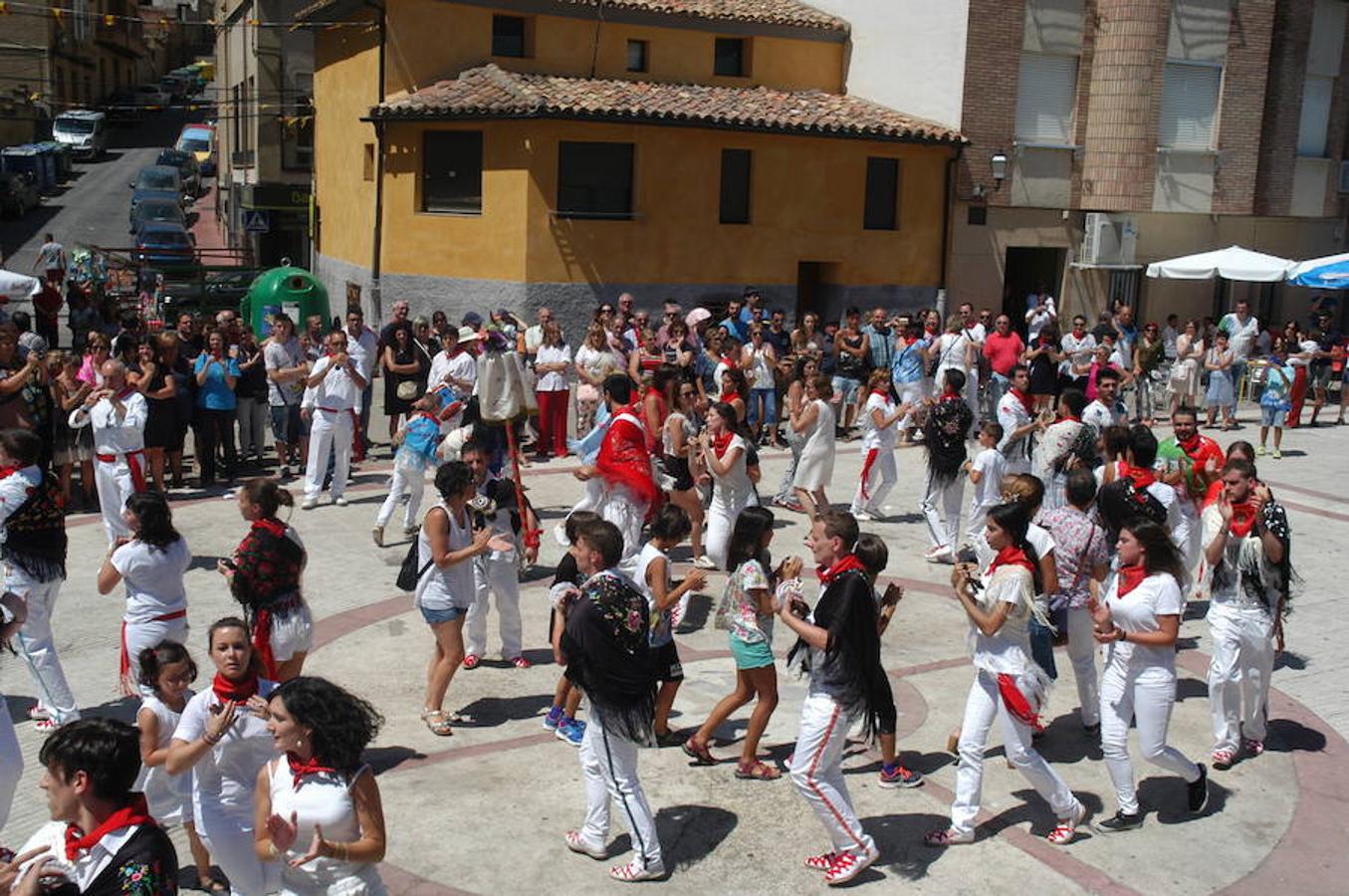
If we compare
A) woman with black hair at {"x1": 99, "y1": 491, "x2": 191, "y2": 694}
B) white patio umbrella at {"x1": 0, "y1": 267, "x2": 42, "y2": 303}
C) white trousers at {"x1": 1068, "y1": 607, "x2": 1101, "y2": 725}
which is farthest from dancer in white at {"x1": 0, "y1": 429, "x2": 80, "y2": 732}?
white patio umbrella at {"x1": 0, "y1": 267, "x2": 42, "y2": 303}

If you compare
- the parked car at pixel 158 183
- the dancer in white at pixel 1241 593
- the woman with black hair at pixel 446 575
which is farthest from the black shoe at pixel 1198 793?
the parked car at pixel 158 183

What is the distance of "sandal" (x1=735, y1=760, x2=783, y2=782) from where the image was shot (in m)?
7.77

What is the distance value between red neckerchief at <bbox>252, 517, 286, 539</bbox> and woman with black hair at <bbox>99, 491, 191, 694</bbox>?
0.55 metres

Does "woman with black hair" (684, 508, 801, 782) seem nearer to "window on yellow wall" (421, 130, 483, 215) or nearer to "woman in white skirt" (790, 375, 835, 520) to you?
"woman in white skirt" (790, 375, 835, 520)

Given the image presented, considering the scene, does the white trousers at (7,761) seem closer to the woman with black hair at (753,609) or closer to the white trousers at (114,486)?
the woman with black hair at (753,609)

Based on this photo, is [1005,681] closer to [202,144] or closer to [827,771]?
[827,771]

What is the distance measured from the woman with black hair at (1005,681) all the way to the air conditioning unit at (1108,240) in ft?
70.3

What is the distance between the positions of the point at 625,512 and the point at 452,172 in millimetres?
15233

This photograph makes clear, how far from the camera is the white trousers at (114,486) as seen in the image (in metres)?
11.1

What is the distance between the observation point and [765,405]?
1806 cm

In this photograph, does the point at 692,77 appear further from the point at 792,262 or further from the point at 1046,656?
the point at 1046,656

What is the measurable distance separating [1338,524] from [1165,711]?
29.4 feet

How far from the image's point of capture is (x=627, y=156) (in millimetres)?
23812

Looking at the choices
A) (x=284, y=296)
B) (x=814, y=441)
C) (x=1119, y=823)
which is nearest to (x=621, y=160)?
(x=284, y=296)
